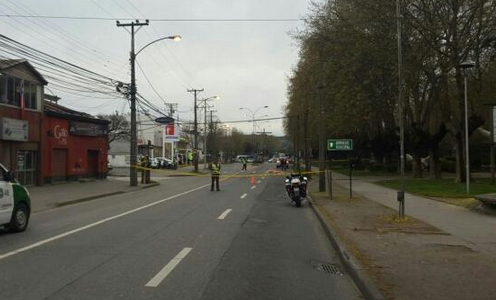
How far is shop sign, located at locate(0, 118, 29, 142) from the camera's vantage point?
28750 millimetres

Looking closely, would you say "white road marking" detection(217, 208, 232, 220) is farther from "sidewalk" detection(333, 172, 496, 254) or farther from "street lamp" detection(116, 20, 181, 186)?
"street lamp" detection(116, 20, 181, 186)

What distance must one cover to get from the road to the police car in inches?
12.7

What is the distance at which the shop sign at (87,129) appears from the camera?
125 feet

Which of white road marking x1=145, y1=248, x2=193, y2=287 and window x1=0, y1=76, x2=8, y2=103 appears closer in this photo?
white road marking x1=145, y1=248, x2=193, y2=287

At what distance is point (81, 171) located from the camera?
3953cm

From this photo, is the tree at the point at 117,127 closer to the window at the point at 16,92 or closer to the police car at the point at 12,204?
the window at the point at 16,92

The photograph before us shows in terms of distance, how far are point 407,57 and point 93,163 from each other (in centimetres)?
2375

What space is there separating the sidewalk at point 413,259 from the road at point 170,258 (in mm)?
488

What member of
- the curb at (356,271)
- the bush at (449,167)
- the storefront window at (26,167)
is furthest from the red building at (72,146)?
the bush at (449,167)

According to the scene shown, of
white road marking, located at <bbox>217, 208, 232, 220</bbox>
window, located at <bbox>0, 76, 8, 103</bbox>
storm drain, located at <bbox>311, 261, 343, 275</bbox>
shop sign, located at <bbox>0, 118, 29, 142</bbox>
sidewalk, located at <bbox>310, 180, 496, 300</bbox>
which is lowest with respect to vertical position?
storm drain, located at <bbox>311, 261, 343, 275</bbox>

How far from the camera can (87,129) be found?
40062 millimetres

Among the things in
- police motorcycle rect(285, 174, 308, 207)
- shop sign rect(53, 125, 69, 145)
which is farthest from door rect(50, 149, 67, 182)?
police motorcycle rect(285, 174, 308, 207)

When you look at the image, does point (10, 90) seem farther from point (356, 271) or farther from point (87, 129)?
point (356, 271)

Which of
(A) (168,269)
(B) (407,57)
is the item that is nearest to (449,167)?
(B) (407,57)
